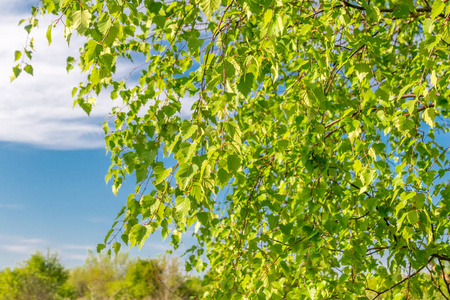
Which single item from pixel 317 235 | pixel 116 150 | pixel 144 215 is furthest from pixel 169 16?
pixel 317 235

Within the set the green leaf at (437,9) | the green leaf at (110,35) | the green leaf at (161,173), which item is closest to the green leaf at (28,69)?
the green leaf at (110,35)

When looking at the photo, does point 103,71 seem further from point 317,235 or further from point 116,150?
point 116,150

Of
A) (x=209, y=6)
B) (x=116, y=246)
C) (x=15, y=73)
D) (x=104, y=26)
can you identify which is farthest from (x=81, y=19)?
(x=15, y=73)

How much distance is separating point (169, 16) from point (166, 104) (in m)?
0.76

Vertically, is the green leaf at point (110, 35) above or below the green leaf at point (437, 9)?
below

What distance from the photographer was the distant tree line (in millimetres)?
19703

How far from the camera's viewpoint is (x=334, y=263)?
293 centimetres

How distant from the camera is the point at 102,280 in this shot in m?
24.1

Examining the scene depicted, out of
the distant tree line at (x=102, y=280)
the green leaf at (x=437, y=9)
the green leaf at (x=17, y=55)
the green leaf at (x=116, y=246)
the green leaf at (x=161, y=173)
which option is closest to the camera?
the green leaf at (x=161, y=173)

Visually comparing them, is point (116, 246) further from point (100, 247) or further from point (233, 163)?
point (233, 163)

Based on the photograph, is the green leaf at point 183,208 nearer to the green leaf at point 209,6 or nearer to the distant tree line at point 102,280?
the green leaf at point 209,6

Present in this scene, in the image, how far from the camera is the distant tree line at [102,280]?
1970 centimetres

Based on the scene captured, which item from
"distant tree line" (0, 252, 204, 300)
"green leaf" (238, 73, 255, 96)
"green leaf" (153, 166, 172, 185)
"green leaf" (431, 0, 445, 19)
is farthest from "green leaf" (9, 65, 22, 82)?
"distant tree line" (0, 252, 204, 300)

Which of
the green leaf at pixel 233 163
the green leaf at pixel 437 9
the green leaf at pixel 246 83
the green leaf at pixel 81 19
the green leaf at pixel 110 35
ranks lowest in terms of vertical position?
the green leaf at pixel 233 163
